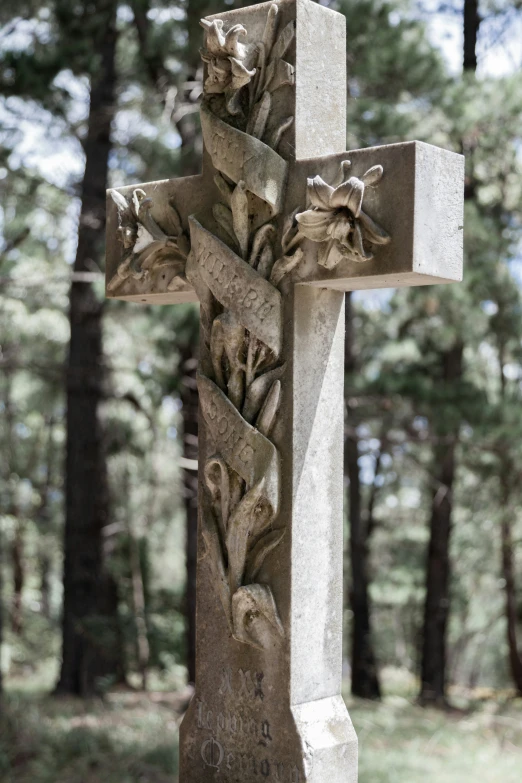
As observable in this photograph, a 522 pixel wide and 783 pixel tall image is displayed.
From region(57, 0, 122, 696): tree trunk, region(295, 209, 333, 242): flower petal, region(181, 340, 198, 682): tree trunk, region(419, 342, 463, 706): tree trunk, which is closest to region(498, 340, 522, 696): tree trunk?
region(419, 342, 463, 706): tree trunk

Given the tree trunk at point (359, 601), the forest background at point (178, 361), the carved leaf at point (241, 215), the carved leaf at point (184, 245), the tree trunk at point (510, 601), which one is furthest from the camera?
the tree trunk at point (510, 601)

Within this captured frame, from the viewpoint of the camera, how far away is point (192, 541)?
10.2m

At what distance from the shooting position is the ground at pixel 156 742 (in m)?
7.07

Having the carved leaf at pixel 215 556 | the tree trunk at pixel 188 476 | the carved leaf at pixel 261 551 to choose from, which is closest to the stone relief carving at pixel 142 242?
the carved leaf at pixel 215 556

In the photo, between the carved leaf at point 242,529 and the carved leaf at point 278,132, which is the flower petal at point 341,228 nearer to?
the carved leaf at point 278,132

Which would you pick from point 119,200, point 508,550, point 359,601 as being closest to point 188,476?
point 359,601

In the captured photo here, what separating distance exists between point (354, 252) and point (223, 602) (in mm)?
1100

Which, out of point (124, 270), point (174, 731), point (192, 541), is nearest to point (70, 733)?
point (174, 731)

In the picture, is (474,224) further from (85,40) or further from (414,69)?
(85,40)

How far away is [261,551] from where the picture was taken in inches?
122

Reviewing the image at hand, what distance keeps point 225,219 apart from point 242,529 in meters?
0.97

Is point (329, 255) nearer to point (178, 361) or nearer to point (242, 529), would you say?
point (242, 529)

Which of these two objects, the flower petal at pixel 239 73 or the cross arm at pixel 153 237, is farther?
the cross arm at pixel 153 237

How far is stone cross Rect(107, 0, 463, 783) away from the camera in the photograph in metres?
3.00
